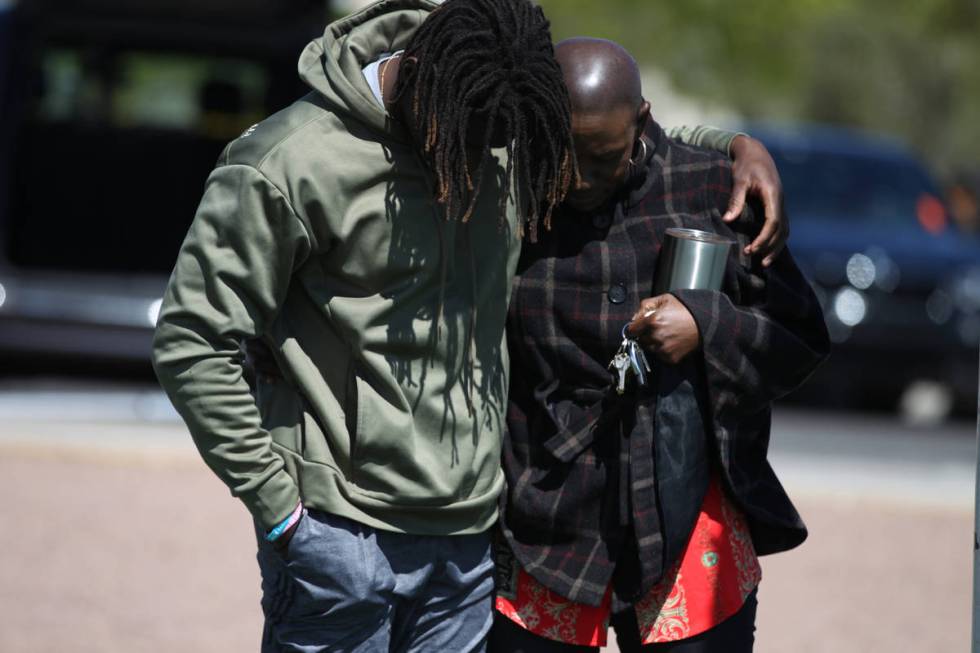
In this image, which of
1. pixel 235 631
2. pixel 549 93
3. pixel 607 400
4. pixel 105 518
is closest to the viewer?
pixel 549 93

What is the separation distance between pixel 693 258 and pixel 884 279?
22.1ft

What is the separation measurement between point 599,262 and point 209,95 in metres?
6.74

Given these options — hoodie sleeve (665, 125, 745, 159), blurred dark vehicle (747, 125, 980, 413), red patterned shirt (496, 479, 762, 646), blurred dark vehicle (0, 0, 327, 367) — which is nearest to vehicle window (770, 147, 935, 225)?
blurred dark vehicle (747, 125, 980, 413)

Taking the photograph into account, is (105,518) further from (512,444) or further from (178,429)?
(512,444)

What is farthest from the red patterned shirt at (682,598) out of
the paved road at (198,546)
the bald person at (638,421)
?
the paved road at (198,546)

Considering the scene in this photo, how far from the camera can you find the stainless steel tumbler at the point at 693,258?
247cm

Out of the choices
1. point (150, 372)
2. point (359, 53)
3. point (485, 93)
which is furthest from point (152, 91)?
point (485, 93)

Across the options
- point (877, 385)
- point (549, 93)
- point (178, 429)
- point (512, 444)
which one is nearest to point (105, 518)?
point (178, 429)

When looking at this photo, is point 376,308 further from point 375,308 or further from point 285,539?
point 285,539

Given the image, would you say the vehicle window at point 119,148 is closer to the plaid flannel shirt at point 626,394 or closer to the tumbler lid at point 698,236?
the plaid flannel shirt at point 626,394

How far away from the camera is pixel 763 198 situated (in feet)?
8.57

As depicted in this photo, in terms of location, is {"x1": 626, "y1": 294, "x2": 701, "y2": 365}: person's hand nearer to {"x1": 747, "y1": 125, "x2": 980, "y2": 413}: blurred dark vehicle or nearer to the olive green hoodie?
the olive green hoodie

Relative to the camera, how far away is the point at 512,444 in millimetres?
2643

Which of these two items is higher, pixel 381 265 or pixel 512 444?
pixel 381 265
